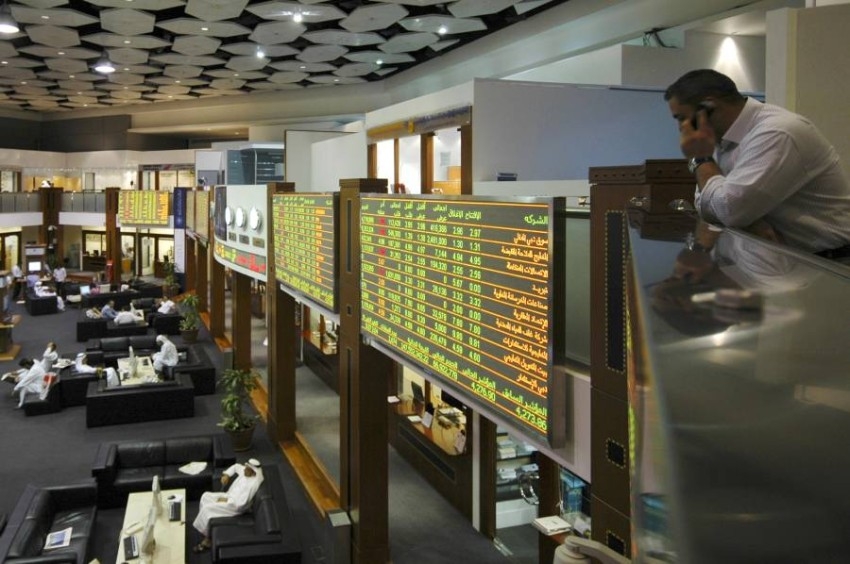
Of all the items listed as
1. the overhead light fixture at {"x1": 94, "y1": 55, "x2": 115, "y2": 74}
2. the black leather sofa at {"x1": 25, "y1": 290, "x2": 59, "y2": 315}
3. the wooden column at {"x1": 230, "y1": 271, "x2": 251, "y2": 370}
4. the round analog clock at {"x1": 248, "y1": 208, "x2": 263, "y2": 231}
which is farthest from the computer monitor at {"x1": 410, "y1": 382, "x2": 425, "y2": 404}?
the black leather sofa at {"x1": 25, "y1": 290, "x2": 59, "y2": 315}

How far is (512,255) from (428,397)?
7498mm

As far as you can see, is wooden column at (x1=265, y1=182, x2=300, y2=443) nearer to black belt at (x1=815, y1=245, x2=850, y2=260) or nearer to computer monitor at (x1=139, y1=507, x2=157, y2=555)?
computer monitor at (x1=139, y1=507, x2=157, y2=555)

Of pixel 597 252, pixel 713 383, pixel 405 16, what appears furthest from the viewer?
pixel 405 16

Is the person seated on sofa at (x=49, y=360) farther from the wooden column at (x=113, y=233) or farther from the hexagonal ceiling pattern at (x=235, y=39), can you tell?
the wooden column at (x=113, y=233)

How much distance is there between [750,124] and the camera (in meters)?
2.49

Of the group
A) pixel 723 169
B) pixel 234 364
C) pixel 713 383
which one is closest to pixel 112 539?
pixel 234 364

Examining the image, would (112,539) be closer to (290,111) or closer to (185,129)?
(290,111)

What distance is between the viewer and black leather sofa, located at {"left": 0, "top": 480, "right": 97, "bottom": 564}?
7.49 m

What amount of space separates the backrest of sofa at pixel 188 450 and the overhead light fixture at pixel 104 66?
48.4ft

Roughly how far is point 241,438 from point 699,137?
1061 cm

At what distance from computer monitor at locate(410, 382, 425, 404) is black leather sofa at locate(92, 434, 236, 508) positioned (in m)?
3.11

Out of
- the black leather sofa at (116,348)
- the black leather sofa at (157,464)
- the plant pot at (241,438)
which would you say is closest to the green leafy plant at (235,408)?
the plant pot at (241,438)

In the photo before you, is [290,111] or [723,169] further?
[290,111]

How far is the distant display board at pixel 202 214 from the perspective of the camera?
19.1 metres
